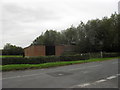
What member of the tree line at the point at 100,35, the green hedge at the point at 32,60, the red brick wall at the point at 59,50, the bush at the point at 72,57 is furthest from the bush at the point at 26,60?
the tree line at the point at 100,35

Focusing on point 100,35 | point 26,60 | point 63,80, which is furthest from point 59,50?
point 63,80

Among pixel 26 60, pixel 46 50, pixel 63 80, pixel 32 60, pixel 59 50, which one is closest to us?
pixel 63 80

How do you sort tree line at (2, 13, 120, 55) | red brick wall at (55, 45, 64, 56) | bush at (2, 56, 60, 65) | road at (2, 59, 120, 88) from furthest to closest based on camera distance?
1. tree line at (2, 13, 120, 55)
2. red brick wall at (55, 45, 64, 56)
3. bush at (2, 56, 60, 65)
4. road at (2, 59, 120, 88)

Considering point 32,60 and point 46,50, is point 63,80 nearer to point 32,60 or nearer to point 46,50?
point 32,60

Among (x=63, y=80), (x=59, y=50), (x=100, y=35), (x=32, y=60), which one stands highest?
(x=100, y=35)

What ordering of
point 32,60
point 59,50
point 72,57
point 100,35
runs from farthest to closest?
point 100,35, point 59,50, point 72,57, point 32,60

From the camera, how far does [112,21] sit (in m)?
44.9

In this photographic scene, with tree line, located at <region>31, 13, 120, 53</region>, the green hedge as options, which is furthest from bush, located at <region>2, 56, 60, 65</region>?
tree line, located at <region>31, 13, 120, 53</region>

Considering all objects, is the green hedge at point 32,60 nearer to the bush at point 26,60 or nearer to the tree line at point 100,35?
the bush at point 26,60

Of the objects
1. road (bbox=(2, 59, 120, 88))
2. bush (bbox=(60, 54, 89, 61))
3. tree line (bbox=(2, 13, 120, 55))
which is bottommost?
road (bbox=(2, 59, 120, 88))

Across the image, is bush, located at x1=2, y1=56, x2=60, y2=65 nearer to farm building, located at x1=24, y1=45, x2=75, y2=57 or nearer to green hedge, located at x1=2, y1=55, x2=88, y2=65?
green hedge, located at x1=2, y1=55, x2=88, y2=65

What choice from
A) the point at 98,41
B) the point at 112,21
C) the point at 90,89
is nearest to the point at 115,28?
the point at 112,21

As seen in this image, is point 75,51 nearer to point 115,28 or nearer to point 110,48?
point 110,48

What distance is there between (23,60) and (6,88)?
15.0m
